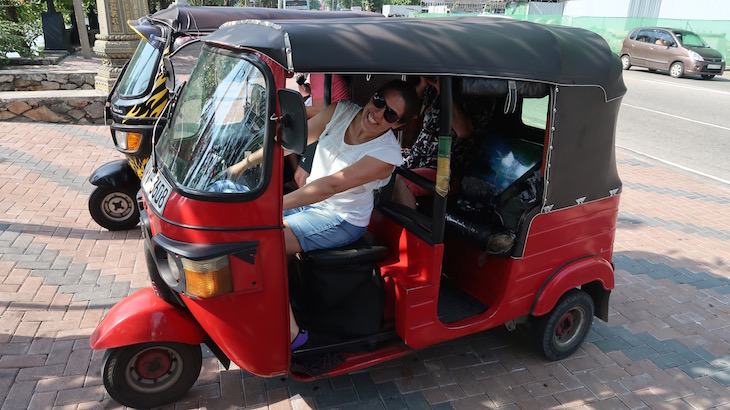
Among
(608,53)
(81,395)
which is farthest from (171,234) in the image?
(608,53)

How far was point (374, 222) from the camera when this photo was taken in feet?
11.7

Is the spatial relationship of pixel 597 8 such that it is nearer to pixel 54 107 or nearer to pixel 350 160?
pixel 54 107

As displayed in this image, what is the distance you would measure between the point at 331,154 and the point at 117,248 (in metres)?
2.95

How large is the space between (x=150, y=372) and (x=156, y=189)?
41.1 inches

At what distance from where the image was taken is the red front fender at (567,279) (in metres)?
3.40

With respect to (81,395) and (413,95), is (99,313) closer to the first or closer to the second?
(81,395)

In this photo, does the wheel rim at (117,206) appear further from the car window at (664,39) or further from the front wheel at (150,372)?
the car window at (664,39)

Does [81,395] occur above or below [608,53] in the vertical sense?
below

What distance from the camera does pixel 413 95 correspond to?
9.52ft

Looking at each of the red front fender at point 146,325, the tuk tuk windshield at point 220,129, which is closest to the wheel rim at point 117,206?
the red front fender at point 146,325

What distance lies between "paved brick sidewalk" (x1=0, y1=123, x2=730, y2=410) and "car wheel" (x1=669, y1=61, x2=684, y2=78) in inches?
600

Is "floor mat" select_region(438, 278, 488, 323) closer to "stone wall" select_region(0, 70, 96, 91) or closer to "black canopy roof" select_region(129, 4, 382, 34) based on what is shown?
"black canopy roof" select_region(129, 4, 382, 34)

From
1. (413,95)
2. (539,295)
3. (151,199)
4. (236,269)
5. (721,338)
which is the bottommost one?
(721,338)

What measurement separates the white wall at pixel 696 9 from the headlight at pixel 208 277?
32.7 meters
